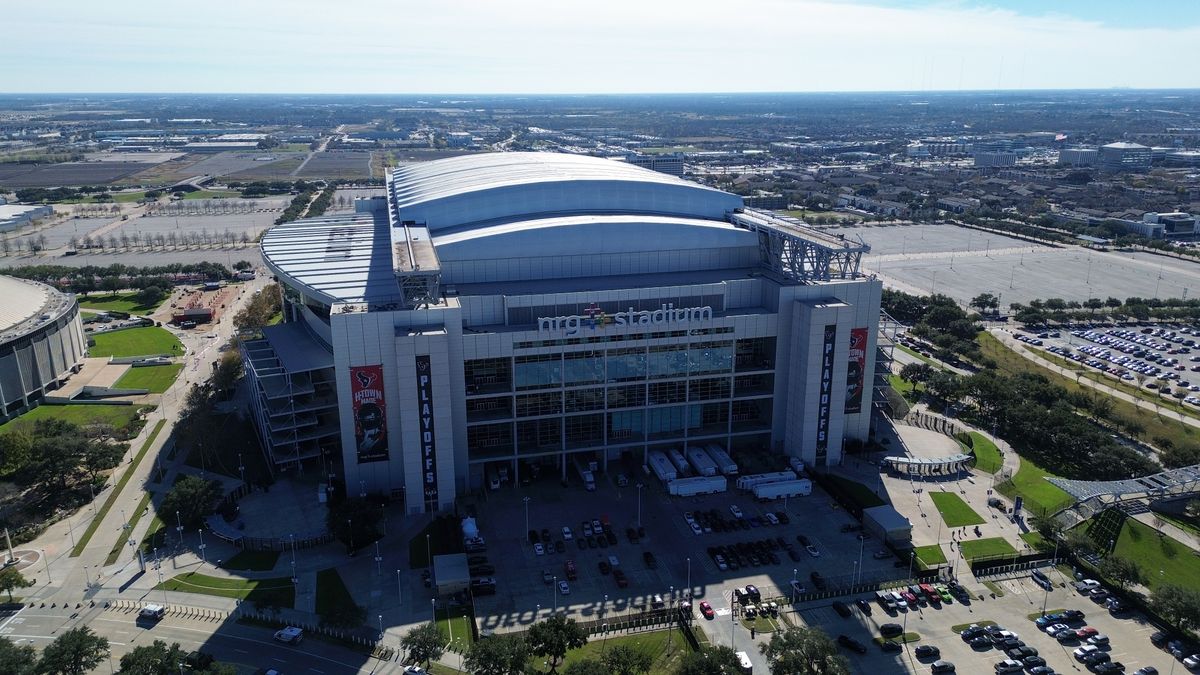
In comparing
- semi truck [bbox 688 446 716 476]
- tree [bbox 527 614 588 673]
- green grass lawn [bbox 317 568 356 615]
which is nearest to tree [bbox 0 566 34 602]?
green grass lawn [bbox 317 568 356 615]

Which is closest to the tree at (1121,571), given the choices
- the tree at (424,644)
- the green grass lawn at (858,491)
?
the green grass lawn at (858,491)

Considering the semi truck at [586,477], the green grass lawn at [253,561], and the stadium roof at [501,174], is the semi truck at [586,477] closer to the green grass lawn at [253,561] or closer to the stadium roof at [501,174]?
the green grass lawn at [253,561]

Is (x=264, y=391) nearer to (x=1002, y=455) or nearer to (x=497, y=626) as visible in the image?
(x=497, y=626)


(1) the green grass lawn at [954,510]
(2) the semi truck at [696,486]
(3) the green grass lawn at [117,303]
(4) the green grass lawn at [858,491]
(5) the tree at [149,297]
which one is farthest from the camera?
(5) the tree at [149,297]

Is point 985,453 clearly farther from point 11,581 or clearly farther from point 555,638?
point 11,581

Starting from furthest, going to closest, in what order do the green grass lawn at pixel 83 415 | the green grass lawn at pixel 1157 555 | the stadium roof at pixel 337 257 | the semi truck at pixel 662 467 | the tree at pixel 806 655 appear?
the green grass lawn at pixel 83 415
the stadium roof at pixel 337 257
the semi truck at pixel 662 467
the green grass lawn at pixel 1157 555
the tree at pixel 806 655

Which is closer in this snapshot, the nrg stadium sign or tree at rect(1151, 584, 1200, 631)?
tree at rect(1151, 584, 1200, 631)

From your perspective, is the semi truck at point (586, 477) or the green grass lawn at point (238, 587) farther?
the semi truck at point (586, 477)

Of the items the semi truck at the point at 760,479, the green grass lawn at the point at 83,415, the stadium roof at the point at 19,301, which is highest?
the stadium roof at the point at 19,301

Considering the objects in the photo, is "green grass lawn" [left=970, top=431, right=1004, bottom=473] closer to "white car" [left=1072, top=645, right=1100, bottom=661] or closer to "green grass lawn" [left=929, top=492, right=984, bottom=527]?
"green grass lawn" [left=929, top=492, right=984, bottom=527]
